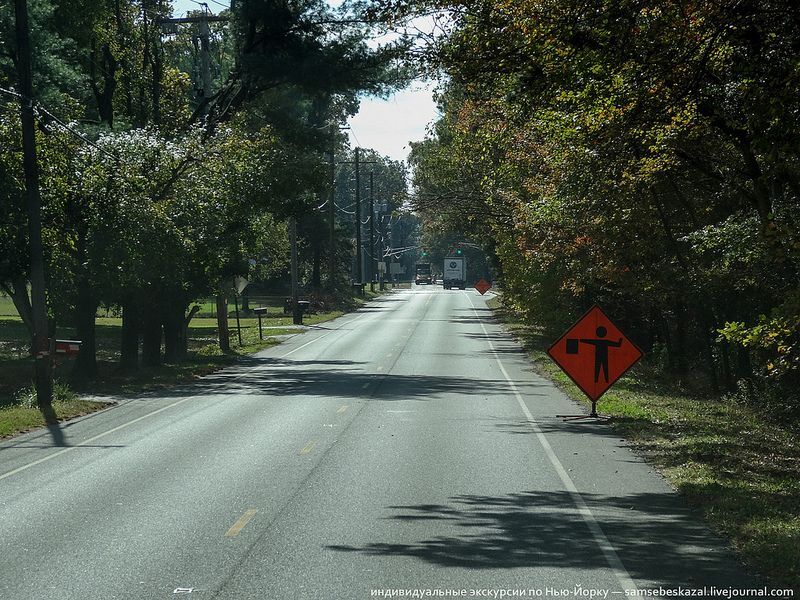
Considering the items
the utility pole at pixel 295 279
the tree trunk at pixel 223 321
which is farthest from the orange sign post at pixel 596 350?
the utility pole at pixel 295 279

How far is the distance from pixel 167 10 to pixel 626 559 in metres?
36.1

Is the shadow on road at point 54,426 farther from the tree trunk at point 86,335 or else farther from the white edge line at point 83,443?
the tree trunk at point 86,335

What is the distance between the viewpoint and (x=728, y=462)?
1368 cm

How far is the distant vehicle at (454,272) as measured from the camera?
5012 inches

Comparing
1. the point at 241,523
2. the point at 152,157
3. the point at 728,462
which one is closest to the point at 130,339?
the point at 152,157

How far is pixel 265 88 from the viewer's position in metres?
33.4

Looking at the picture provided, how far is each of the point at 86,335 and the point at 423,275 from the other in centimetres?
14162

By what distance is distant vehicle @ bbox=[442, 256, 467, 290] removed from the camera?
127 m

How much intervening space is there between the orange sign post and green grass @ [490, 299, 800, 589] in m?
0.94

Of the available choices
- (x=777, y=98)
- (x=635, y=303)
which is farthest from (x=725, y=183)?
(x=635, y=303)

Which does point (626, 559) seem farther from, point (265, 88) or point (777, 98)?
point (265, 88)

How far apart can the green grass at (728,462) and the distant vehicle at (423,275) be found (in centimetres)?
13869

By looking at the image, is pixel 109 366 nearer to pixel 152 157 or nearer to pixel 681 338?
pixel 152 157

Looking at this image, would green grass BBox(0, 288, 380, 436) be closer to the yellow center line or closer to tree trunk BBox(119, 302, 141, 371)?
tree trunk BBox(119, 302, 141, 371)
